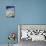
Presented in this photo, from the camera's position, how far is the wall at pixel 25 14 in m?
2.59

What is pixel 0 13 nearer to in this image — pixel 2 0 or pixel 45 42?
pixel 2 0

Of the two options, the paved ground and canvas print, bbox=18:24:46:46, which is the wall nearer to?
canvas print, bbox=18:24:46:46

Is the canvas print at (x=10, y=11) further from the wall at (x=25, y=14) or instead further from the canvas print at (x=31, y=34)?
the canvas print at (x=31, y=34)

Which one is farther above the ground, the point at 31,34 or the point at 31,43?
the point at 31,34

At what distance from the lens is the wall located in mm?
2594

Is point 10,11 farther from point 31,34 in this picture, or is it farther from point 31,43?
point 31,43

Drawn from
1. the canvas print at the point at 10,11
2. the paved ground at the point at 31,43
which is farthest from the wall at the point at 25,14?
the paved ground at the point at 31,43

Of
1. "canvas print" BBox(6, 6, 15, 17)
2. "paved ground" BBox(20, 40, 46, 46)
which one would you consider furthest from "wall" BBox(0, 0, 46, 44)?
"paved ground" BBox(20, 40, 46, 46)

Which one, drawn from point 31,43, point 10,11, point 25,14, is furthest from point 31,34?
point 10,11

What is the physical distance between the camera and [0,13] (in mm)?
2592

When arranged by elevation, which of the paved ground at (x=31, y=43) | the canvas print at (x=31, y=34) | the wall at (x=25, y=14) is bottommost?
the paved ground at (x=31, y=43)

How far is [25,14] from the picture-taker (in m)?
2.61

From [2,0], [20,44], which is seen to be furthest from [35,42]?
[2,0]

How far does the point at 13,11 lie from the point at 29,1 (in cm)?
37
